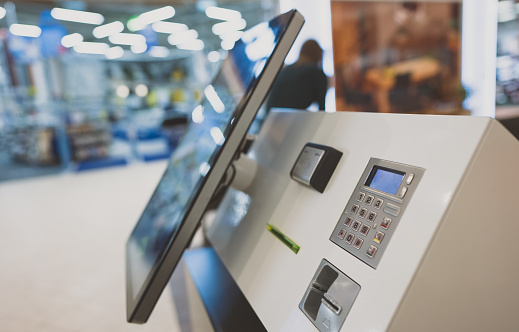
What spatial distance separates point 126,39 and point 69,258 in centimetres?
681

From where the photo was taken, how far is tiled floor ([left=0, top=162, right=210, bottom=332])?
5.24ft

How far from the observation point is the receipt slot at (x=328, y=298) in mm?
480

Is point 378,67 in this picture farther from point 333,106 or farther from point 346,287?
point 346,287

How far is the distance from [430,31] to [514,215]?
6.31m

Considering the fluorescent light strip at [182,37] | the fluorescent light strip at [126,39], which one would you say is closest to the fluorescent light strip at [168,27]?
the fluorescent light strip at [182,37]

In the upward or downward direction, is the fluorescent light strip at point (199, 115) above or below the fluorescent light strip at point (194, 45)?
below

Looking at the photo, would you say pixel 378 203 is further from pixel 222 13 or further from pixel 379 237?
pixel 222 13

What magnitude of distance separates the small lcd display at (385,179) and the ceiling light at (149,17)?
6.15 m

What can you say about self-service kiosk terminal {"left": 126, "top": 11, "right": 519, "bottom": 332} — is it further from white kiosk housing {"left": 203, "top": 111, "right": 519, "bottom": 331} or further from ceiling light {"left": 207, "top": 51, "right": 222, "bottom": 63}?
ceiling light {"left": 207, "top": 51, "right": 222, "bottom": 63}

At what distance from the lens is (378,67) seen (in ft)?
18.0

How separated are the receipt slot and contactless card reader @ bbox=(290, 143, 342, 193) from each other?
15 cm

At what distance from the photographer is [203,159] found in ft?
2.70

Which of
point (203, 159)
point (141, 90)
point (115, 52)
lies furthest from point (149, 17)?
point (203, 159)

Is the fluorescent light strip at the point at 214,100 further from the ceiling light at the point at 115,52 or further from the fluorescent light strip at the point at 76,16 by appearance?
the ceiling light at the point at 115,52
